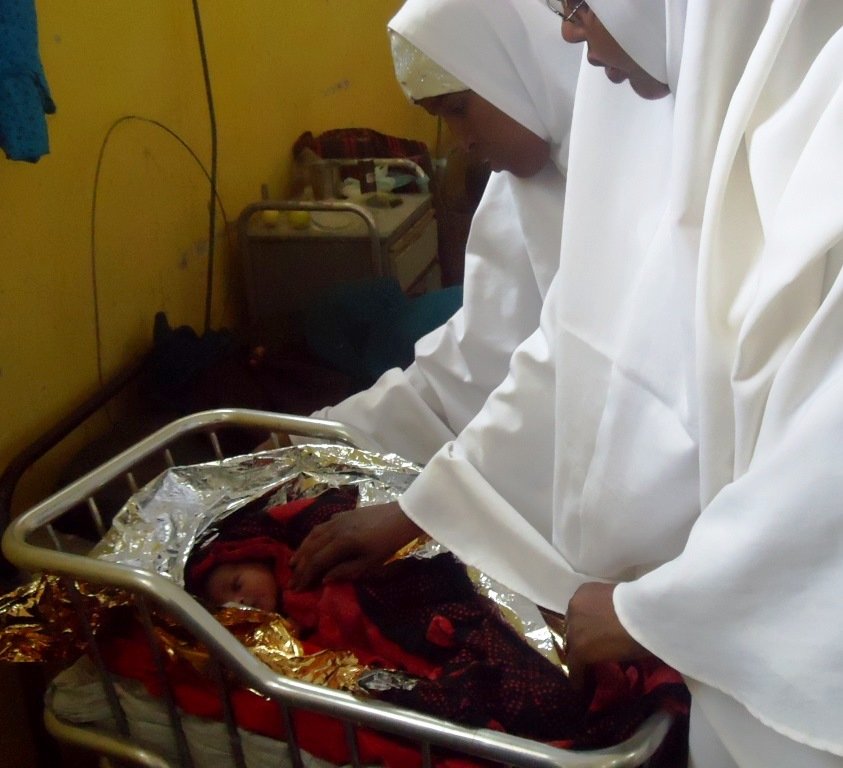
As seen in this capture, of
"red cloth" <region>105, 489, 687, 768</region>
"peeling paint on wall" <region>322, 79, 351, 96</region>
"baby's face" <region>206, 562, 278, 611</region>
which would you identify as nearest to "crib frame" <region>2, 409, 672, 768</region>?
"red cloth" <region>105, 489, 687, 768</region>

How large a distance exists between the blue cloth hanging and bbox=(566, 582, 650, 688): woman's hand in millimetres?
1021

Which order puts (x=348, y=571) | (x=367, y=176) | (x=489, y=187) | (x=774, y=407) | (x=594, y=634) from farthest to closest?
(x=367, y=176), (x=489, y=187), (x=348, y=571), (x=594, y=634), (x=774, y=407)

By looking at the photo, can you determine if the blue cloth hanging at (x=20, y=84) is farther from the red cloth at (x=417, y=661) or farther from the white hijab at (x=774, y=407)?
the white hijab at (x=774, y=407)

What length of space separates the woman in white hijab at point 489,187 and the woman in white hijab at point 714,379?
0.23 metres

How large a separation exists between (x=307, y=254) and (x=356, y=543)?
1.33 meters

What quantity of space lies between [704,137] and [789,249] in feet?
0.53

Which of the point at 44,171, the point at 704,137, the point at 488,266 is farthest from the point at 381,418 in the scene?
the point at 704,137

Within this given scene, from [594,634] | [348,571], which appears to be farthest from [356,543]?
[594,634]

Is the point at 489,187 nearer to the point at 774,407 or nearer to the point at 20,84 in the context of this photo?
the point at 20,84

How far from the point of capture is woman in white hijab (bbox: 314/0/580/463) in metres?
1.16

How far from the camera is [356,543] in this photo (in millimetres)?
1092

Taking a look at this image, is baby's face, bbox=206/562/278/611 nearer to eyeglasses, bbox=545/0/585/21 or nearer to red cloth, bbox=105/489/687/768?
red cloth, bbox=105/489/687/768

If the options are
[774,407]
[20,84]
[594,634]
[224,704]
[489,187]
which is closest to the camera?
[774,407]

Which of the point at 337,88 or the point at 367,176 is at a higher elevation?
the point at 337,88
